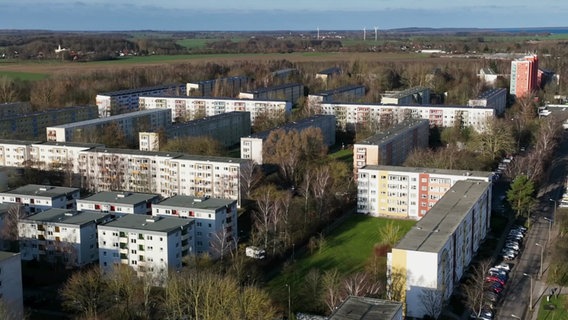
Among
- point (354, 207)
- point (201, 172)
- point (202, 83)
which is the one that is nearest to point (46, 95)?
point (202, 83)

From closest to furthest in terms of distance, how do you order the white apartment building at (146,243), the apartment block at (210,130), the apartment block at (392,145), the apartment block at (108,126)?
the white apartment building at (146,243) → the apartment block at (392,145) → the apartment block at (210,130) → the apartment block at (108,126)

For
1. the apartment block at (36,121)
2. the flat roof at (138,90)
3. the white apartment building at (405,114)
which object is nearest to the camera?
the apartment block at (36,121)

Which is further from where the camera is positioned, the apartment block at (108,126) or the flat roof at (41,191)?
the apartment block at (108,126)

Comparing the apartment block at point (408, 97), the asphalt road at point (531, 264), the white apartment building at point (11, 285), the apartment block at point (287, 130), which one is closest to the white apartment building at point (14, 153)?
the apartment block at point (287, 130)

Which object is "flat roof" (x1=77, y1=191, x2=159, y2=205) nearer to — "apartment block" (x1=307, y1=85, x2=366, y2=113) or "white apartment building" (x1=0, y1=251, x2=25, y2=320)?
"white apartment building" (x1=0, y1=251, x2=25, y2=320)

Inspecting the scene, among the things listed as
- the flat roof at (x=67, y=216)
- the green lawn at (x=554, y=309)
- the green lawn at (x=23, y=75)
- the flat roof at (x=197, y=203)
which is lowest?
the green lawn at (x=554, y=309)

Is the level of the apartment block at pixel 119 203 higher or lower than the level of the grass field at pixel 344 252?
higher

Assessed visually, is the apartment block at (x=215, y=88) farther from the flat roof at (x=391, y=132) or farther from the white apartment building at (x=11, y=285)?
the white apartment building at (x=11, y=285)

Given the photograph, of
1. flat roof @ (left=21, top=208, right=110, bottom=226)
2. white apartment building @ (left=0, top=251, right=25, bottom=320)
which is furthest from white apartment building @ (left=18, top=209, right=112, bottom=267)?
white apartment building @ (left=0, top=251, right=25, bottom=320)
